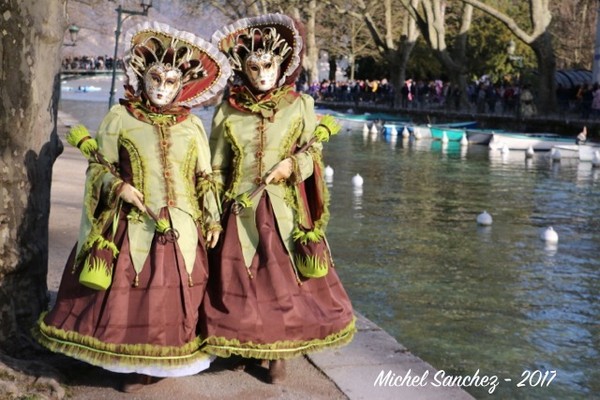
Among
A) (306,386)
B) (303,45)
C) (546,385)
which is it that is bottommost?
(546,385)

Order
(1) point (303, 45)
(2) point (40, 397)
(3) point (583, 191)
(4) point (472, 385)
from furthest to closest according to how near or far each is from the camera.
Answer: (3) point (583, 191) → (4) point (472, 385) → (1) point (303, 45) → (2) point (40, 397)

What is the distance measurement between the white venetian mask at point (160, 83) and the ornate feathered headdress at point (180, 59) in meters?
0.04

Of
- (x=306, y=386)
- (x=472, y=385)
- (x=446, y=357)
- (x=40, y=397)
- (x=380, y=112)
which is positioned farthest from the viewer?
(x=380, y=112)

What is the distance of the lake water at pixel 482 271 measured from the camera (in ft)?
23.7

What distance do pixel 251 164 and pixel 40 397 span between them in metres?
1.60

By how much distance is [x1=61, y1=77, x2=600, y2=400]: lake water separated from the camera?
23.7 feet

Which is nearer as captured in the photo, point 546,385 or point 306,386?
point 306,386

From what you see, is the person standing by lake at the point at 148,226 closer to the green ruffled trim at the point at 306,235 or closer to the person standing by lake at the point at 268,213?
the person standing by lake at the point at 268,213

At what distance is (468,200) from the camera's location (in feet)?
53.8

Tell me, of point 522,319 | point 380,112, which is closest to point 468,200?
point 522,319

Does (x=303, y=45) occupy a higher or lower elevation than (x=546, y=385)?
higher

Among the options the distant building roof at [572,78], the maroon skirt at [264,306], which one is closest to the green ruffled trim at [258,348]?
the maroon skirt at [264,306]

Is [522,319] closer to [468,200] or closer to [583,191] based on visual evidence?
[468,200]
